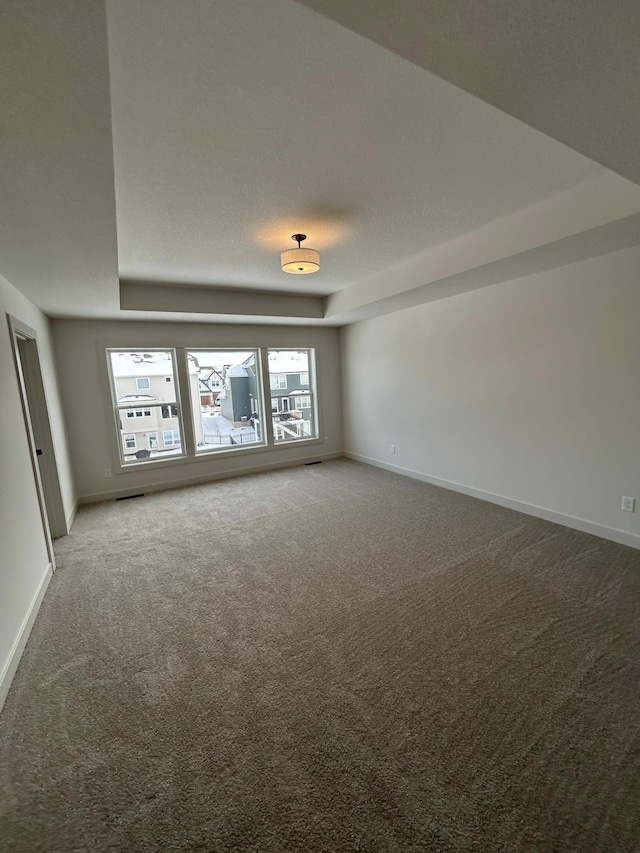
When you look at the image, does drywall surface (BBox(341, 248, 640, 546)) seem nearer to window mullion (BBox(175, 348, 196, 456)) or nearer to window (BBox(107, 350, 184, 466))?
window mullion (BBox(175, 348, 196, 456))

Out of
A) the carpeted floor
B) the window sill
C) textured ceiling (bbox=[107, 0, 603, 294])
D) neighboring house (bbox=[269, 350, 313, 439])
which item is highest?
textured ceiling (bbox=[107, 0, 603, 294])

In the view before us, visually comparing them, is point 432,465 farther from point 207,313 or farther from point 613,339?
point 207,313

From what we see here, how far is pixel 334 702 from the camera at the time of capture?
169 cm

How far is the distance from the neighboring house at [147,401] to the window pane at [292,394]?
52.6 inches

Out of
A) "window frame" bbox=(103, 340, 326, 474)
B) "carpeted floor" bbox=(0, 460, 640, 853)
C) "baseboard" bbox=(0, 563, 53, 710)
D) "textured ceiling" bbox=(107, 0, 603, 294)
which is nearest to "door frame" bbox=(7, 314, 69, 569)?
"baseboard" bbox=(0, 563, 53, 710)

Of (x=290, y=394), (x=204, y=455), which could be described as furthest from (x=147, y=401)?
(x=290, y=394)

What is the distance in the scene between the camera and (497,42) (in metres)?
1.05

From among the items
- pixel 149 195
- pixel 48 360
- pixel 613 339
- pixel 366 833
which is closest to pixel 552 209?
pixel 613 339

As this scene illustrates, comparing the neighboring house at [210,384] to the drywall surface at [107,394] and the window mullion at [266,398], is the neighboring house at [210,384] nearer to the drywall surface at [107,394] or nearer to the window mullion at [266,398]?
the drywall surface at [107,394]

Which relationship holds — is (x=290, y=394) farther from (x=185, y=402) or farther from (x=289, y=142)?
(x=289, y=142)

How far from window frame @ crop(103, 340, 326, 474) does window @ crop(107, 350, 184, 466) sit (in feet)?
0.07

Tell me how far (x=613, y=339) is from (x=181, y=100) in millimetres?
3355

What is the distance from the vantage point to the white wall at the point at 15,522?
1.99 m

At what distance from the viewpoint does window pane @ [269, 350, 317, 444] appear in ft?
19.6
